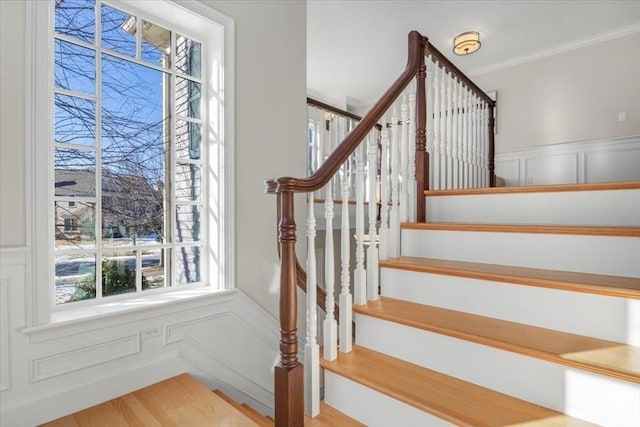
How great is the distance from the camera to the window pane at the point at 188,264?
216 cm

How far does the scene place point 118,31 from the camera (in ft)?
6.25

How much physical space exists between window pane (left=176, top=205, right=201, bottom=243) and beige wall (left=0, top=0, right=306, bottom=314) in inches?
10.4

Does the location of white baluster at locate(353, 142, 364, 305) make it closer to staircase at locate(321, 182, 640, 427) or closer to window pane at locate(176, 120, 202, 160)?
staircase at locate(321, 182, 640, 427)

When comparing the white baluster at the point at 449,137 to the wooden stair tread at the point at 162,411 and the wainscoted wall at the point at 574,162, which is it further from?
the wainscoted wall at the point at 574,162

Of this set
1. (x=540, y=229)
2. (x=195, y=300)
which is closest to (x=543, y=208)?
(x=540, y=229)

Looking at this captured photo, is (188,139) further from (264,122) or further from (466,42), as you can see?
(466,42)

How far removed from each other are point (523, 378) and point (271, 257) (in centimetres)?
169

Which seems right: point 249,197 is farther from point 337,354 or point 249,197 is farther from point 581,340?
point 581,340

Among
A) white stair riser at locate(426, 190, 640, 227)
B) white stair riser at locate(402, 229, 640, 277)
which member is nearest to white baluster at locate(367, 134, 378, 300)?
white stair riser at locate(402, 229, 640, 277)

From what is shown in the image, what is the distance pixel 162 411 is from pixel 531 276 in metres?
1.77

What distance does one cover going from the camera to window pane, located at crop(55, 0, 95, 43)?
1714mm

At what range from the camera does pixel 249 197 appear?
2.33 m

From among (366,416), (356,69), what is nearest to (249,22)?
(366,416)

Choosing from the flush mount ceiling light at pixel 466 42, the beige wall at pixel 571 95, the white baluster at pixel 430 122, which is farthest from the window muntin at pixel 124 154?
the beige wall at pixel 571 95
